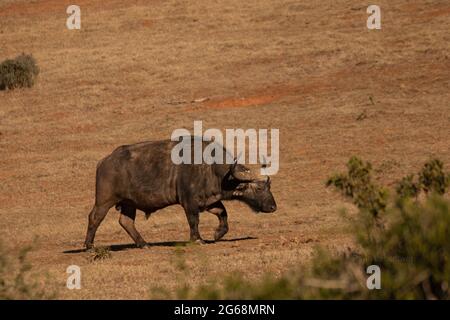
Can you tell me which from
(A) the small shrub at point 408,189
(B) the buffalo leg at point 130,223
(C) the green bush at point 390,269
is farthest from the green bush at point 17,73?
(C) the green bush at point 390,269

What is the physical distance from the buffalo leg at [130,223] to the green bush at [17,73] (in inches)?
856

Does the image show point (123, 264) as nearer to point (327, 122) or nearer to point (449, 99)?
point (327, 122)

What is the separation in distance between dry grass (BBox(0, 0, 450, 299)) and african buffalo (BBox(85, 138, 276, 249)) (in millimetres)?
885

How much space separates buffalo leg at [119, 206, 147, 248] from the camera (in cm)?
2059

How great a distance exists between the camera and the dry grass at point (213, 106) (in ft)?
66.8

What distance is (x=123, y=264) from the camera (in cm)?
1723

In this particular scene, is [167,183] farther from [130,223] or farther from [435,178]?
[435,178]

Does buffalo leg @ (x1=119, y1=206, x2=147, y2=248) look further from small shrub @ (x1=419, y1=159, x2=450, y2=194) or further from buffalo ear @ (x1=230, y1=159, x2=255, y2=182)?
small shrub @ (x1=419, y1=159, x2=450, y2=194)

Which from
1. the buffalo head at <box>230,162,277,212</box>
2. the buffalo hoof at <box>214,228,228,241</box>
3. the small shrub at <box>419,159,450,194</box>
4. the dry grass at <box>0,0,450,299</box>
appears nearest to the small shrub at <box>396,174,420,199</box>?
the small shrub at <box>419,159,450,194</box>

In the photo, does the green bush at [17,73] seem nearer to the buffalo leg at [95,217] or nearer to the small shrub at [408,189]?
the buffalo leg at [95,217]

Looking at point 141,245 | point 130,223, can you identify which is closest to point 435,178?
point 141,245
